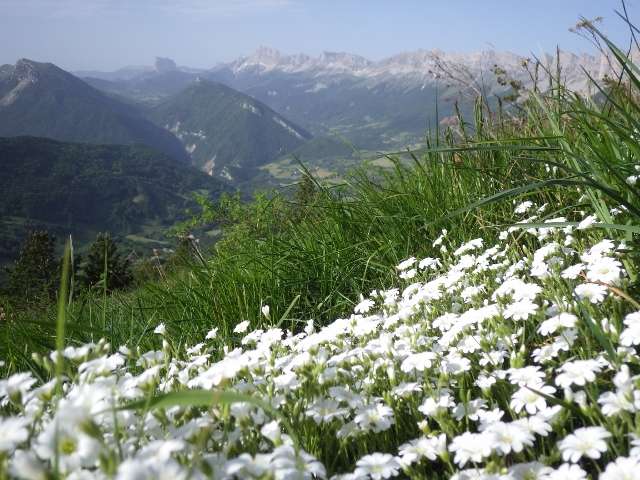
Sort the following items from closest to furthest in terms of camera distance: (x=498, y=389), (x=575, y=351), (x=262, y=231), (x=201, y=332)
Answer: (x=498, y=389)
(x=575, y=351)
(x=201, y=332)
(x=262, y=231)

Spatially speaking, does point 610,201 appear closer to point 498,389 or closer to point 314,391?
point 498,389

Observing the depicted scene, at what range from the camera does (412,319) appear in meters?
3.55

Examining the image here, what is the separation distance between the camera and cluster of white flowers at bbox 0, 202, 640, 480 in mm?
1575

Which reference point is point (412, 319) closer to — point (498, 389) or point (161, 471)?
point (498, 389)

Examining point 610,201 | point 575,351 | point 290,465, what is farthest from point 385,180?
point 290,465

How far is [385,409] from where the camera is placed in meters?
2.26

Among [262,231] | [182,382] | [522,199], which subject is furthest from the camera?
[262,231]

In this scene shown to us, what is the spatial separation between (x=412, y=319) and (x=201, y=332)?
2.51 meters

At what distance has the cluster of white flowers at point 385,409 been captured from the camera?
158 centimetres

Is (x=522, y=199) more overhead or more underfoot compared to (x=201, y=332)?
more overhead

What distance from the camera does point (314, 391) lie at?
2549 mm

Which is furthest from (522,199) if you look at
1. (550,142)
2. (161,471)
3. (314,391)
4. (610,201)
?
(161,471)

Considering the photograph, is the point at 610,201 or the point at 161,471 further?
the point at 610,201

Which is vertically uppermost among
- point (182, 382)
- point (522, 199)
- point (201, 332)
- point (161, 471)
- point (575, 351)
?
point (522, 199)
